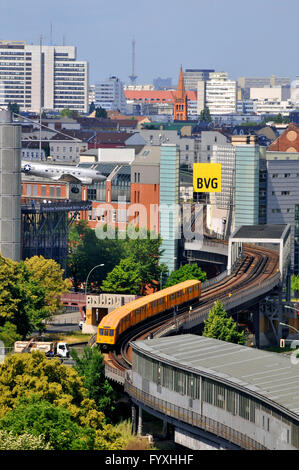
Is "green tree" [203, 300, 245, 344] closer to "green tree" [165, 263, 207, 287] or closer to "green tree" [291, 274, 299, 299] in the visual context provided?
"green tree" [165, 263, 207, 287]

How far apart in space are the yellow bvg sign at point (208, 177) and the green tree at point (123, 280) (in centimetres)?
3332

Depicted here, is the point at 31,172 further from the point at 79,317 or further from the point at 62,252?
the point at 79,317

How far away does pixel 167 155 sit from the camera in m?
163

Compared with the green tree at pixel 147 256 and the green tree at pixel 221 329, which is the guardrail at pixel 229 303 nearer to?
the green tree at pixel 221 329

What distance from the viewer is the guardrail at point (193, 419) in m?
75.3

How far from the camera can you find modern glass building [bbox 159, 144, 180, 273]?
518 ft

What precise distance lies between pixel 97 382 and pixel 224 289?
152 ft

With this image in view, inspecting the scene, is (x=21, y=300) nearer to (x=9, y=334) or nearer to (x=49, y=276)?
(x=9, y=334)

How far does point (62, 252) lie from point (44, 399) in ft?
251

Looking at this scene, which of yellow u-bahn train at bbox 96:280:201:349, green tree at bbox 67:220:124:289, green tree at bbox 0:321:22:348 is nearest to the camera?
yellow u-bahn train at bbox 96:280:201:349

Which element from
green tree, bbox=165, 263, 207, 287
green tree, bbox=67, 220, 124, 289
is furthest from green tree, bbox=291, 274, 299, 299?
green tree, bbox=67, 220, 124, 289

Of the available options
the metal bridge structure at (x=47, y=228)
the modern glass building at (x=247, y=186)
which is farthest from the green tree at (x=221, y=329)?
the modern glass building at (x=247, y=186)

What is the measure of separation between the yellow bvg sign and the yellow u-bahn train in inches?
1769
